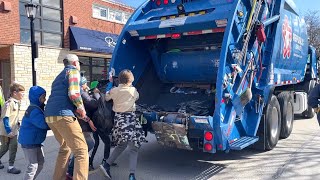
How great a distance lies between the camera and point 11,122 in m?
5.14

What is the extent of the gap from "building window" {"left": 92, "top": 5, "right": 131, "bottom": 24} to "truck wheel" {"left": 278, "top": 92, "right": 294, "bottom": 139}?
11378 mm

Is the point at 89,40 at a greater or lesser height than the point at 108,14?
lesser

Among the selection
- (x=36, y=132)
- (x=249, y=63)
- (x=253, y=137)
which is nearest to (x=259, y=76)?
(x=249, y=63)

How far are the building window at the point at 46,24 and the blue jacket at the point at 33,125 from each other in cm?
993

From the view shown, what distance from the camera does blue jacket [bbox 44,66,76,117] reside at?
387 centimetres

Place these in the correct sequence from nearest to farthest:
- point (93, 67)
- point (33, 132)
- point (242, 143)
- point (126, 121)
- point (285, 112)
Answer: point (33, 132) → point (126, 121) → point (242, 143) → point (285, 112) → point (93, 67)

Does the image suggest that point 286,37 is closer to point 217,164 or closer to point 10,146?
point 217,164

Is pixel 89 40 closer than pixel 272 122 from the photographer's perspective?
No

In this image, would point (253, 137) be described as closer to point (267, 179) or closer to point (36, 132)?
point (267, 179)

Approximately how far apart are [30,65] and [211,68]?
31.9 ft

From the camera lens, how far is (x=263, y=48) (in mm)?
5547

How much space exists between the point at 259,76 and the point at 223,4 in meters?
1.25

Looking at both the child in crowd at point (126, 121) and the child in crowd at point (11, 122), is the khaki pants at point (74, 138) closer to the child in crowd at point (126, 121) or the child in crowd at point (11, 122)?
the child in crowd at point (126, 121)

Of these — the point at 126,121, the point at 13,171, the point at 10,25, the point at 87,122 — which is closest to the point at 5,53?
the point at 10,25
